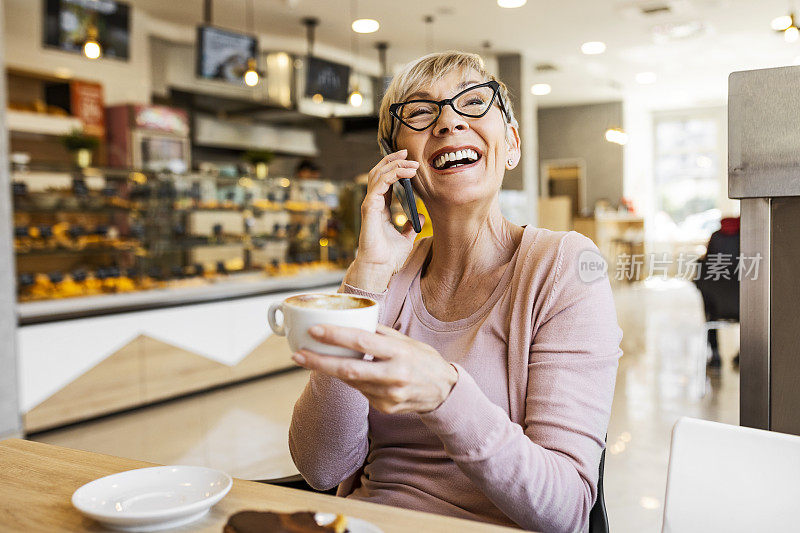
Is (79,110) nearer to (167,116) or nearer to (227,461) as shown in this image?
(167,116)

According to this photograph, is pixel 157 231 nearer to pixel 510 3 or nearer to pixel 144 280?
pixel 144 280

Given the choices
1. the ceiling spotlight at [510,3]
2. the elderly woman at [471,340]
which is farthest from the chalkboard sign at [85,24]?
the elderly woman at [471,340]

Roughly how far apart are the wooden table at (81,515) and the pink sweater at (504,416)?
13cm

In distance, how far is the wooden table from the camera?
84 centimetres

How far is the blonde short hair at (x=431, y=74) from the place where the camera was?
1357 mm

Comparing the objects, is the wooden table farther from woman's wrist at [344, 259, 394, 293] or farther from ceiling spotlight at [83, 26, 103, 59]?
ceiling spotlight at [83, 26, 103, 59]

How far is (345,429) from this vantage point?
4.20 feet

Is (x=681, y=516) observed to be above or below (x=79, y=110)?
below

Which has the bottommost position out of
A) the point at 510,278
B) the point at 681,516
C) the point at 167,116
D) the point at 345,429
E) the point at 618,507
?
the point at 618,507

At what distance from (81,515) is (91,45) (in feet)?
16.1

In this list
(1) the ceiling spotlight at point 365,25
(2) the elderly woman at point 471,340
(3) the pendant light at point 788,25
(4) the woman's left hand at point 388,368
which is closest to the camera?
(4) the woman's left hand at point 388,368

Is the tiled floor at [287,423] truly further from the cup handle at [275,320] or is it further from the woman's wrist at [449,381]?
the cup handle at [275,320]

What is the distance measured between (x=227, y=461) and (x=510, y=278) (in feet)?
8.50

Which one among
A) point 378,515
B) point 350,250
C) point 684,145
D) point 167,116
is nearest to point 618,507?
point 378,515
